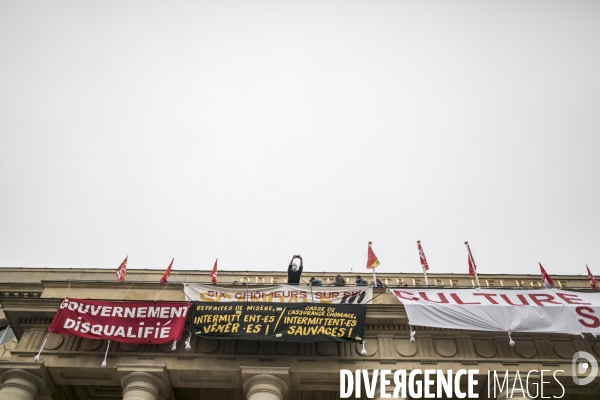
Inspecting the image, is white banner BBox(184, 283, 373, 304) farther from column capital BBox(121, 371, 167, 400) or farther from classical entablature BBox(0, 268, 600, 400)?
column capital BBox(121, 371, 167, 400)

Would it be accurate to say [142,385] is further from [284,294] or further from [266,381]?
[284,294]

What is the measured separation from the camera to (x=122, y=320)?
1900cm

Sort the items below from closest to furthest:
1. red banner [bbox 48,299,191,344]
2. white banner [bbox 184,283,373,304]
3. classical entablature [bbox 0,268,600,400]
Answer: classical entablature [bbox 0,268,600,400] < red banner [bbox 48,299,191,344] < white banner [bbox 184,283,373,304]

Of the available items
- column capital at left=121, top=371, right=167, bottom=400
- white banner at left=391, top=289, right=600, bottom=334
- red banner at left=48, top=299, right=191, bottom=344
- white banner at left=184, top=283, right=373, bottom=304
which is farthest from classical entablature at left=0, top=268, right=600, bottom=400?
white banner at left=391, top=289, right=600, bottom=334

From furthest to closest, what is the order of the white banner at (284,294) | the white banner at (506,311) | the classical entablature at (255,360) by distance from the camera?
the white banner at (284,294) → the white banner at (506,311) → the classical entablature at (255,360)

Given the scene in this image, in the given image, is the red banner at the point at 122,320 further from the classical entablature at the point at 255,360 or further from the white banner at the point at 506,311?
the white banner at the point at 506,311

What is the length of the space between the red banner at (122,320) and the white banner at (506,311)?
8.69m

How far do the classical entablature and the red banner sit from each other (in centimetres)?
64

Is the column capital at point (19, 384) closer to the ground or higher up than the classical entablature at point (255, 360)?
closer to the ground

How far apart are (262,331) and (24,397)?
28.4 ft

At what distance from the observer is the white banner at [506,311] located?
1831 centimetres

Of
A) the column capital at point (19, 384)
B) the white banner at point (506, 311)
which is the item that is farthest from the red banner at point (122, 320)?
the white banner at point (506, 311)

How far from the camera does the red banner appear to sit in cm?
1848

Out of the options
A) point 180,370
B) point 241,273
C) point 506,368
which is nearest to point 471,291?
point 506,368
